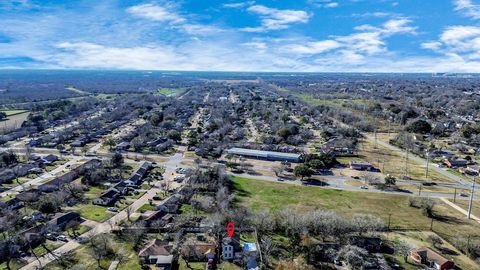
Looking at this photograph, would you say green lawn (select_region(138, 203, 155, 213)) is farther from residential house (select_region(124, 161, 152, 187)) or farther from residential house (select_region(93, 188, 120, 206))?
residential house (select_region(124, 161, 152, 187))

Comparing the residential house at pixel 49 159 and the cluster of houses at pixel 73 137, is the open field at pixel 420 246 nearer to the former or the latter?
the residential house at pixel 49 159

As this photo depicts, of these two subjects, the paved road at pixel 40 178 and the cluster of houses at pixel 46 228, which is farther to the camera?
the paved road at pixel 40 178

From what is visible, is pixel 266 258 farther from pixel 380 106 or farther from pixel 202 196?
pixel 380 106

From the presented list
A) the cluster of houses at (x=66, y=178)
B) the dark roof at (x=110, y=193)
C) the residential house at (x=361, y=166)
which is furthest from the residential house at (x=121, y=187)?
the residential house at (x=361, y=166)

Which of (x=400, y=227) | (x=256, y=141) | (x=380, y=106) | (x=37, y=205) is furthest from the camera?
(x=380, y=106)

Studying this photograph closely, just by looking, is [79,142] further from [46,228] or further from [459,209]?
[459,209]

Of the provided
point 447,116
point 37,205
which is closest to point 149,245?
point 37,205
